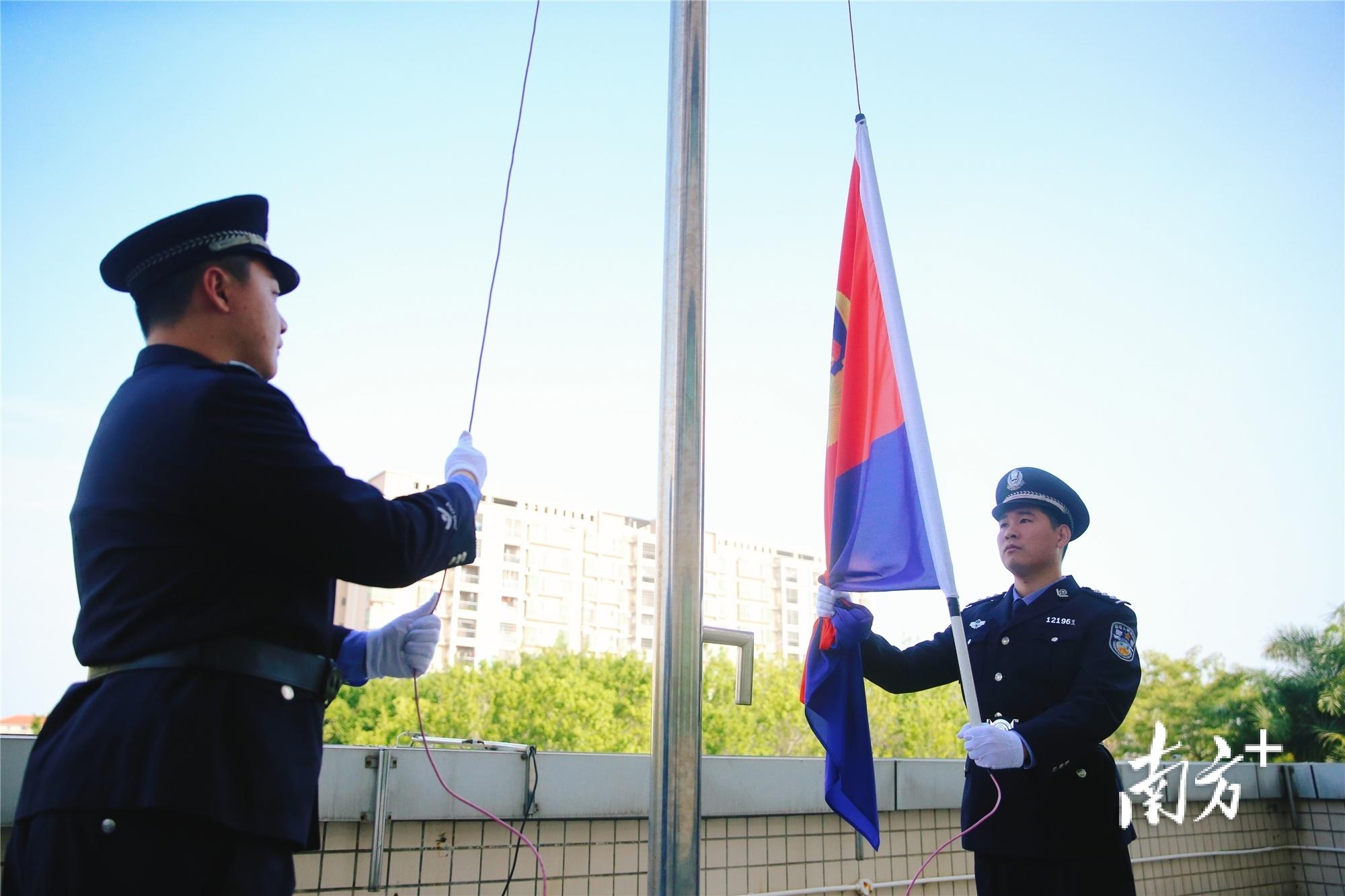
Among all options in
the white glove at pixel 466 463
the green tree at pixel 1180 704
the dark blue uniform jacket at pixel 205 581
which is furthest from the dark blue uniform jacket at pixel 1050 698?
the green tree at pixel 1180 704

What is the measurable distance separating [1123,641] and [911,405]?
1.04 meters

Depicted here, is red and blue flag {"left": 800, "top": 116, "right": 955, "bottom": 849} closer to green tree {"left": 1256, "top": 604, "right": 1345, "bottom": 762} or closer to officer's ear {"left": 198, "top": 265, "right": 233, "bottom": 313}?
officer's ear {"left": 198, "top": 265, "right": 233, "bottom": 313}

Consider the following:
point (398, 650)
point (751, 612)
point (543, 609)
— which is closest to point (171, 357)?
point (398, 650)

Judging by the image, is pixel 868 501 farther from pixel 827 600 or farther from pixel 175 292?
pixel 175 292

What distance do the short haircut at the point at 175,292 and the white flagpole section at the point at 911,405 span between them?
1984 mm

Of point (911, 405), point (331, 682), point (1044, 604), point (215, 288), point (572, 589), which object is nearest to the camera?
point (331, 682)

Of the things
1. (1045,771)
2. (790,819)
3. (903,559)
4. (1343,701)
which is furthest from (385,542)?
(1343,701)

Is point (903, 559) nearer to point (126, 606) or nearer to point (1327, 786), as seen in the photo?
point (126, 606)

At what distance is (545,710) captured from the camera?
45.8 metres

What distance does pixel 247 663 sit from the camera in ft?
5.41

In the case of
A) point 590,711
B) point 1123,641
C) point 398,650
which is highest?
point 590,711

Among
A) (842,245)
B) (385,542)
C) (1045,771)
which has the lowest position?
(1045,771)

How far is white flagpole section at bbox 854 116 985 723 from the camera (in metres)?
2.98

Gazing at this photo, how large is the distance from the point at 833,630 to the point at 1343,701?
22.5 m
